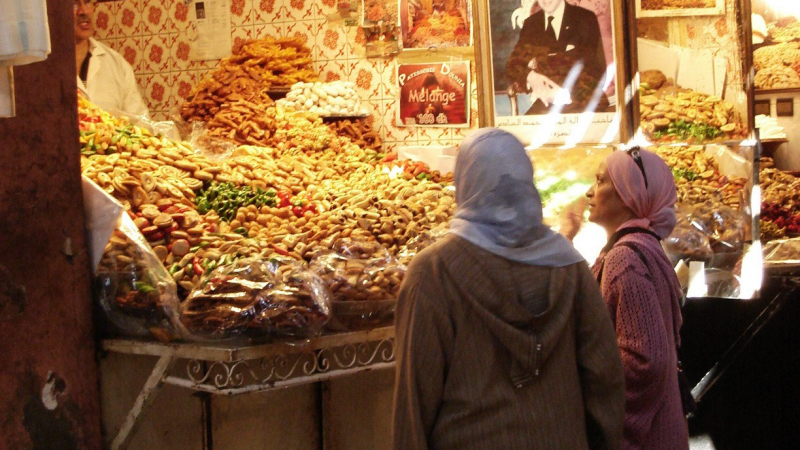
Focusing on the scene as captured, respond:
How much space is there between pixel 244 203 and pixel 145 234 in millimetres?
574

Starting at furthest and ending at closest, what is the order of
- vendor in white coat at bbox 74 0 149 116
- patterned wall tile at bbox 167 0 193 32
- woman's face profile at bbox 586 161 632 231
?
patterned wall tile at bbox 167 0 193 32 < vendor in white coat at bbox 74 0 149 116 < woman's face profile at bbox 586 161 632 231

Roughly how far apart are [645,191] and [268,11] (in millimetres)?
4545

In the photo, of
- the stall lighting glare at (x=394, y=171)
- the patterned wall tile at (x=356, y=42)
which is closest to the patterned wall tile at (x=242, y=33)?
the patterned wall tile at (x=356, y=42)

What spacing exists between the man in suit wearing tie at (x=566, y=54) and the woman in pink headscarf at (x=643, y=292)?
1391 millimetres

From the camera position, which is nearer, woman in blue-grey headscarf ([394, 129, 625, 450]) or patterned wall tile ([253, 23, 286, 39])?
woman in blue-grey headscarf ([394, 129, 625, 450])

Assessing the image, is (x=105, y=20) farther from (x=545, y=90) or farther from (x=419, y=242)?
(x=419, y=242)

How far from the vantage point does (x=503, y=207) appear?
1988 mm

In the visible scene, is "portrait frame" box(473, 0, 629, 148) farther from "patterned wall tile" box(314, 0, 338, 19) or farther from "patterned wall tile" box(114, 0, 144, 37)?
"patterned wall tile" box(114, 0, 144, 37)

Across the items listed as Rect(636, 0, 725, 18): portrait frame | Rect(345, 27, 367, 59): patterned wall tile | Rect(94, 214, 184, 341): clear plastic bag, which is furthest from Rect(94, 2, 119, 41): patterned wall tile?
Rect(94, 214, 184, 341): clear plastic bag

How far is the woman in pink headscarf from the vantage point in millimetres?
2512

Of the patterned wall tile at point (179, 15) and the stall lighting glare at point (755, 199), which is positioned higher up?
the patterned wall tile at point (179, 15)

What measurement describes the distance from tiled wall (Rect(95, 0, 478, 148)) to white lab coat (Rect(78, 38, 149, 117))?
1034mm

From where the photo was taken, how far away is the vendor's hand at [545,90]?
167 inches

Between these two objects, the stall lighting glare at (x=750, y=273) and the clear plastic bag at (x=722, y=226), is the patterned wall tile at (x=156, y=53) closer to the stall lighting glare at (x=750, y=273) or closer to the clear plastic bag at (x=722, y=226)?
the clear plastic bag at (x=722, y=226)
